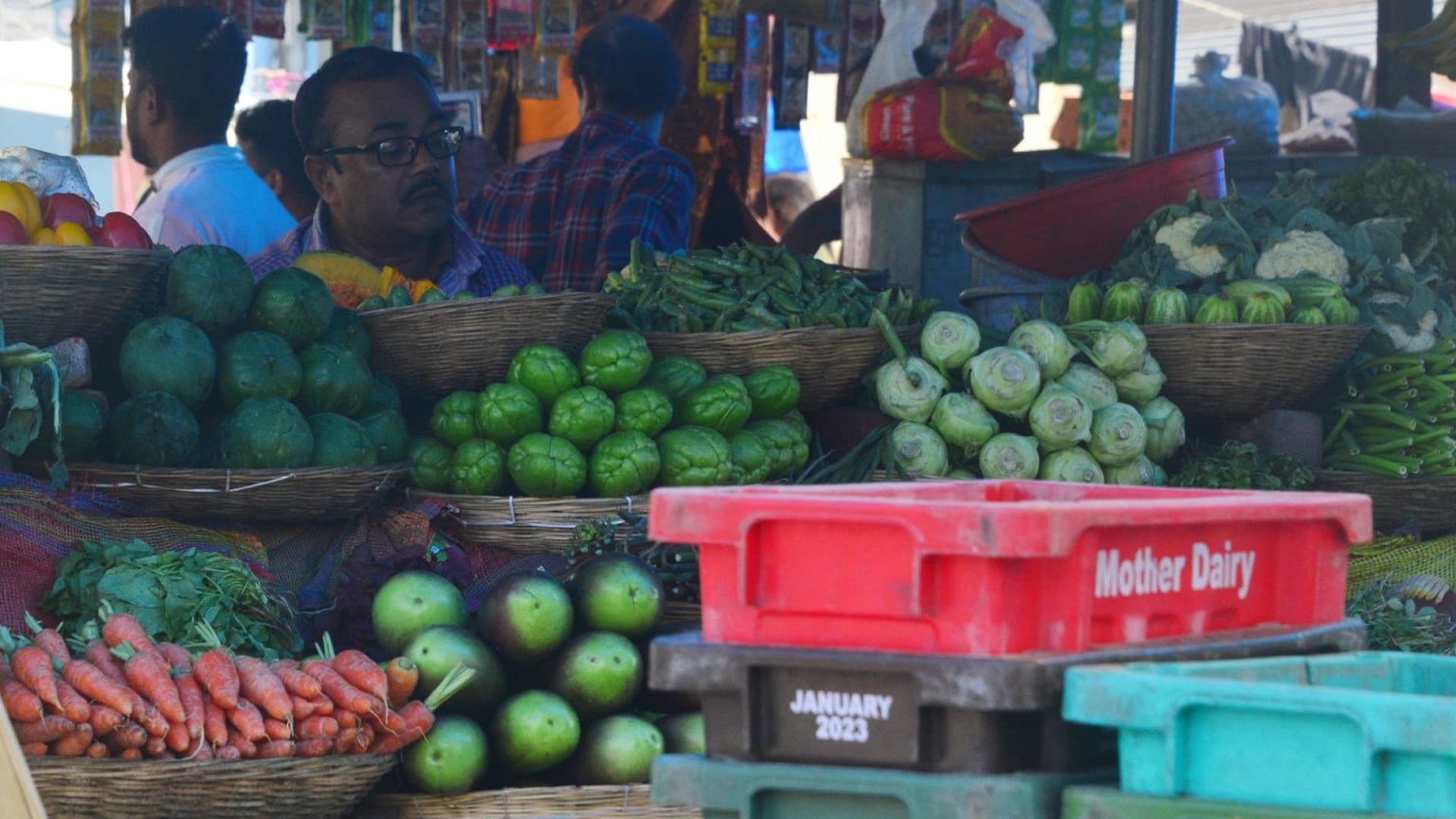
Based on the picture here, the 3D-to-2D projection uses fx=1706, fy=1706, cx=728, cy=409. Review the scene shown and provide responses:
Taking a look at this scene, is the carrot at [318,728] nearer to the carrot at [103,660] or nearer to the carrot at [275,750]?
the carrot at [275,750]

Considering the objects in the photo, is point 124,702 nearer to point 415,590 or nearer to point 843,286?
point 415,590

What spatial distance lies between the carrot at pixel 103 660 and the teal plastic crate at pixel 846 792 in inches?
46.0

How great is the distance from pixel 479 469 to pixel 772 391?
2.65 ft

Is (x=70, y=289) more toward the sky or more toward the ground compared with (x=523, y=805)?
more toward the sky

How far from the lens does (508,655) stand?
11.4ft

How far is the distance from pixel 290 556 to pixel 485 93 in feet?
14.4

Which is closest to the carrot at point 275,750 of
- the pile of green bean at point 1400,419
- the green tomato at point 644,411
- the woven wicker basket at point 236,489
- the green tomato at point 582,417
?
the woven wicker basket at point 236,489

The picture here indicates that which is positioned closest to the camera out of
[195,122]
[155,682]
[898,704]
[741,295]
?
[898,704]

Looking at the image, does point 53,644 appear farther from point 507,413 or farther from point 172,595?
point 507,413

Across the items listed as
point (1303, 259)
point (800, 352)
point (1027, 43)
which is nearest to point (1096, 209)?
point (1303, 259)

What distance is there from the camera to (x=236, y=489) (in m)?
3.70

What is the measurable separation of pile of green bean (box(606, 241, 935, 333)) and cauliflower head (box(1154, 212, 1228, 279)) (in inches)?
29.7

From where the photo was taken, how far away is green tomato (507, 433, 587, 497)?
4.05 meters

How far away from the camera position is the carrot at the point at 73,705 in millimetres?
2902
